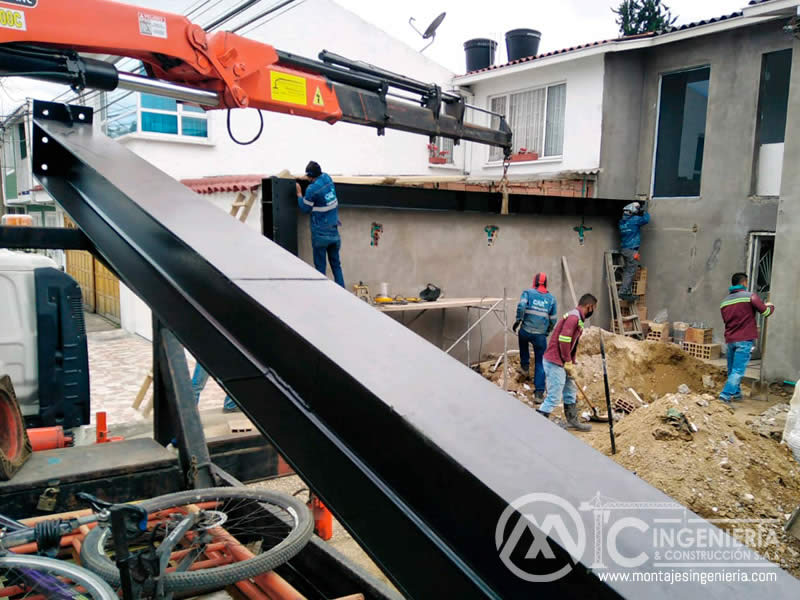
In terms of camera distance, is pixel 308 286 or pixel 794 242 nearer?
pixel 308 286

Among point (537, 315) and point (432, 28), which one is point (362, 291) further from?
point (432, 28)

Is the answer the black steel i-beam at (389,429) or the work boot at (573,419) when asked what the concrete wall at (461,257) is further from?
the black steel i-beam at (389,429)

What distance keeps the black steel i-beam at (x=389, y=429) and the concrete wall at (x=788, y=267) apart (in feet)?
35.0

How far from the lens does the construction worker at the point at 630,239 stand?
1392 cm

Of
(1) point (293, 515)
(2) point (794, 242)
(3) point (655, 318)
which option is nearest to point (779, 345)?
(2) point (794, 242)

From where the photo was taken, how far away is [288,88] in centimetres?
Answer: 526

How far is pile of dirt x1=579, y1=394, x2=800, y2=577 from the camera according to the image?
18.3 ft

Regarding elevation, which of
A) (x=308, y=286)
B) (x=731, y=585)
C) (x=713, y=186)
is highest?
(x=713, y=186)

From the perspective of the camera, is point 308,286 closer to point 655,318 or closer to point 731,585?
point 731,585

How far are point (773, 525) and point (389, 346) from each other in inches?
221

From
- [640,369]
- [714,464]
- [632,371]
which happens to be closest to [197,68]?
[714,464]

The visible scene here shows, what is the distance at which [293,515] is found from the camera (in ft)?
8.61

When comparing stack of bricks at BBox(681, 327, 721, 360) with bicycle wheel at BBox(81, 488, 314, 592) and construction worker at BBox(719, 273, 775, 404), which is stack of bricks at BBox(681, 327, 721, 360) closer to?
construction worker at BBox(719, 273, 775, 404)

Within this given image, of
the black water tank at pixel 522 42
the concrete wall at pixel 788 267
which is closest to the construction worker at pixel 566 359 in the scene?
the concrete wall at pixel 788 267
